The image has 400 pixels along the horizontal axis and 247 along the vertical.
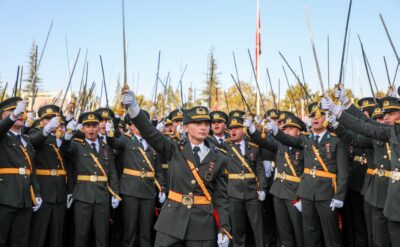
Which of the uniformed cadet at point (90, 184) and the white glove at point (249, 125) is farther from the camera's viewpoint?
the white glove at point (249, 125)

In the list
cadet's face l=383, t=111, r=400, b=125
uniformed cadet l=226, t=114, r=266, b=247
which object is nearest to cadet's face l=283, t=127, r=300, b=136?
uniformed cadet l=226, t=114, r=266, b=247

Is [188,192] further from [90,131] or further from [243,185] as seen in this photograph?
[243,185]

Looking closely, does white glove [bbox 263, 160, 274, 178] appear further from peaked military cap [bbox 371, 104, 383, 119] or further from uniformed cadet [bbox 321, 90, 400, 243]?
uniformed cadet [bbox 321, 90, 400, 243]

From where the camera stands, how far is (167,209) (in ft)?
16.5

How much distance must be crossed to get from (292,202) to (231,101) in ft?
105

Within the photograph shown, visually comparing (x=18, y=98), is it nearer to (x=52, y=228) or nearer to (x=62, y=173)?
(x=62, y=173)

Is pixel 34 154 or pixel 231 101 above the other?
pixel 231 101

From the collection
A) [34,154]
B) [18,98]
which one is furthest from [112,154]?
[18,98]

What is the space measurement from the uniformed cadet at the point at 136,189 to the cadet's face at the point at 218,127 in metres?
1.61

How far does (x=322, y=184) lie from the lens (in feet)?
23.9

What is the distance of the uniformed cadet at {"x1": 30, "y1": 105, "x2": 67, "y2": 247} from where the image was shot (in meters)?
7.26

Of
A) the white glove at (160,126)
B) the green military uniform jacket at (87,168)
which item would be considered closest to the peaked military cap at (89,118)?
the green military uniform jacket at (87,168)

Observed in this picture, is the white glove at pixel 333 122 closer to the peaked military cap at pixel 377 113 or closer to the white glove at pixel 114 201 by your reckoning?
the peaked military cap at pixel 377 113

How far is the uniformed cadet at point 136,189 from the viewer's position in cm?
801
